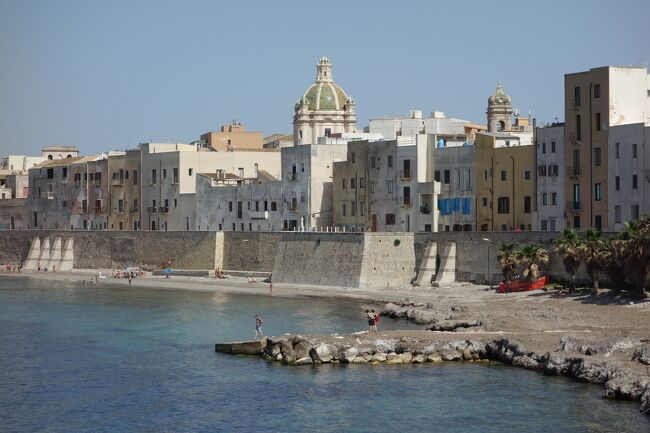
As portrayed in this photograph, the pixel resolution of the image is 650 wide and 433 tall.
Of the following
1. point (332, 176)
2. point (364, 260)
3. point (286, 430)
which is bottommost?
point (286, 430)

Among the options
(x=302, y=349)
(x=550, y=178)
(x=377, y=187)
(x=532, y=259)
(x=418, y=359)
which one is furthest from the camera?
(x=377, y=187)

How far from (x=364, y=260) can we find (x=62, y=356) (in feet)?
88.2

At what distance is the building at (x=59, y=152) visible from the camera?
15338cm

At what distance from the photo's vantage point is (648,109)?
74.5m

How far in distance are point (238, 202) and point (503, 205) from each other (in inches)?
1068

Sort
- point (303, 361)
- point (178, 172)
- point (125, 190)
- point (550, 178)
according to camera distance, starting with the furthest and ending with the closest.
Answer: point (125, 190), point (178, 172), point (550, 178), point (303, 361)

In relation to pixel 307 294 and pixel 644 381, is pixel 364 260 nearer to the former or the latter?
pixel 307 294

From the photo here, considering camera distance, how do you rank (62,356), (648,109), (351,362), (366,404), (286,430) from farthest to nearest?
(648,109), (62,356), (351,362), (366,404), (286,430)

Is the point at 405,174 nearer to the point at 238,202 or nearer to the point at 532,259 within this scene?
the point at 532,259

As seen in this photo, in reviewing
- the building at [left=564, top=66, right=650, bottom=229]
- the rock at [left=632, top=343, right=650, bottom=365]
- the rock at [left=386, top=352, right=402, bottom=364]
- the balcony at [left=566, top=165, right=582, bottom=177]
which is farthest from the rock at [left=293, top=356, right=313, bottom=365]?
the balcony at [left=566, top=165, right=582, bottom=177]

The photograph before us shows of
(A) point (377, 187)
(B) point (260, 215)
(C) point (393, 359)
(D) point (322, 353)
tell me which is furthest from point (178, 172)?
Result: (C) point (393, 359)

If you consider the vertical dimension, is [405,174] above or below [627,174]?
above

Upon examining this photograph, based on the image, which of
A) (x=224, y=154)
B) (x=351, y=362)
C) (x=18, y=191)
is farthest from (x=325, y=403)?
(x=18, y=191)

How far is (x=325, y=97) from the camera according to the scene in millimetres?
138000
